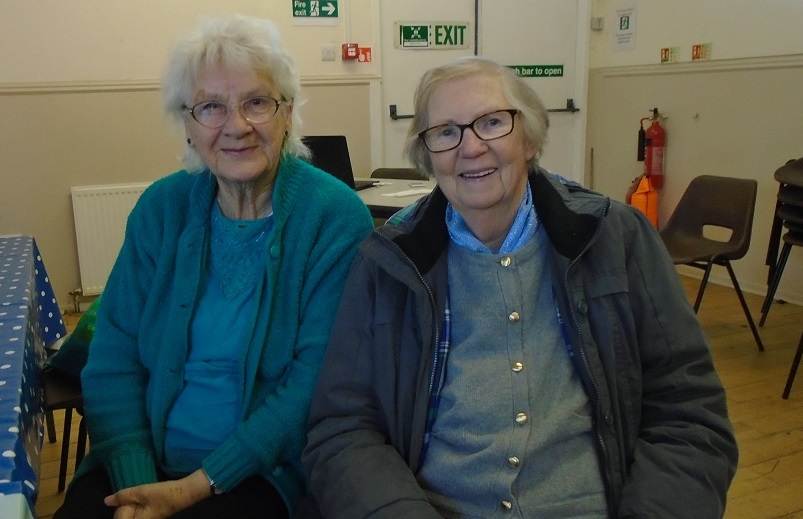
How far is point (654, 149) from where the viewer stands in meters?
4.88

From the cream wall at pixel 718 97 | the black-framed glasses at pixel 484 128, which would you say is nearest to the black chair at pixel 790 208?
the cream wall at pixel 718 97

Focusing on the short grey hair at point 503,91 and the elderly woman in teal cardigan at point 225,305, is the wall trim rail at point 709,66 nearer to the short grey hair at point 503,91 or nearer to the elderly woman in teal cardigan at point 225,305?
the short grey hair at point 503,91

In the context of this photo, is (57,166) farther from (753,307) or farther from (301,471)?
(753,307)

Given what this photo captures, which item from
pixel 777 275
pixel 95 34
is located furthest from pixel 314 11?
pixel 777 275

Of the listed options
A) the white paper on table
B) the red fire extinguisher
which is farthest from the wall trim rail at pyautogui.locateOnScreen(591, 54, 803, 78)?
the white paper on table

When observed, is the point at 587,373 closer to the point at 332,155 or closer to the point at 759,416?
the point at 759,416

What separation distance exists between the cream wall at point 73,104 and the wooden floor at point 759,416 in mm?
768

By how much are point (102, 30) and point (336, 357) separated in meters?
3.72

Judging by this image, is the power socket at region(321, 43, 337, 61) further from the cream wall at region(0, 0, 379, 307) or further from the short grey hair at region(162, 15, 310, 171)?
the short grey hair at region(162, 15, 310, 171)

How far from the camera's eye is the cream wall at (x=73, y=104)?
4.14 m

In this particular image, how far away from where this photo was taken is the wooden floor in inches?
88.9

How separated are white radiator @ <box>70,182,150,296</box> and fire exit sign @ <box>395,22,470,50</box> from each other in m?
2.05

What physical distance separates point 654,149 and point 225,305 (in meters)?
4.10

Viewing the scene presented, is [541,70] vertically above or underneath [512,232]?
above
